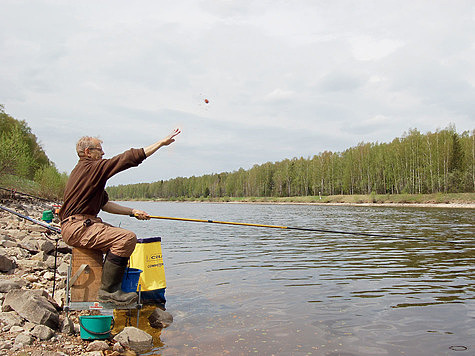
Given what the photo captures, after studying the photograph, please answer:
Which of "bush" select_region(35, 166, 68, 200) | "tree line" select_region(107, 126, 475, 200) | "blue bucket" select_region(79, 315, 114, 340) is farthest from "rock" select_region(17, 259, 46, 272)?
"tree line" select_region(107, 126, 475, 200)

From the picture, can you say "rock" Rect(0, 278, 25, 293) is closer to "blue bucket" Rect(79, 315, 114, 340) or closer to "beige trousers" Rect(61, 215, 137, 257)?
"blue bucket" Rect(79, 315, 114, 340)

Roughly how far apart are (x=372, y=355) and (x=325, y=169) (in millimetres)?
98268

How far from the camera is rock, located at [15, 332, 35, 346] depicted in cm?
448

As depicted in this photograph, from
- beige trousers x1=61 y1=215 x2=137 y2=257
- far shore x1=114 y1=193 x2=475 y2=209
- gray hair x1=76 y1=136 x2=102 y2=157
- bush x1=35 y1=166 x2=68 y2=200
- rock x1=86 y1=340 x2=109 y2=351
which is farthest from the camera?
far shore x1=114 y1=193 x2=475 y2=209

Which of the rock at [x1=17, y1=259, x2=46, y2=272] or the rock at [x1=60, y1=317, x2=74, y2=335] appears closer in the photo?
the rock at [x1=60, y1=317, x2=74, y2=335]

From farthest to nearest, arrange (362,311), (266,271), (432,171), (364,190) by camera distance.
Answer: (364,190), (432,171), (266,271), (362,311)

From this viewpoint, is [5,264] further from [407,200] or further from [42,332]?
[407,200]

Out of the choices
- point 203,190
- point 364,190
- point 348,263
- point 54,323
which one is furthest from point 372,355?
point 203,190

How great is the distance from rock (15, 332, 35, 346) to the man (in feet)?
2.97

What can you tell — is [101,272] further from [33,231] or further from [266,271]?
[33,231]

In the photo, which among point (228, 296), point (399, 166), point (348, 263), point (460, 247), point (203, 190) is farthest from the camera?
point (203, 190)

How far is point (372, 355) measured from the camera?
5188mm

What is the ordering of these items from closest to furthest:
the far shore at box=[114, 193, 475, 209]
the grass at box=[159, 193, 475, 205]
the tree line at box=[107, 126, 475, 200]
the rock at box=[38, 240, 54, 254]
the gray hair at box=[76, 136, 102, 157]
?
the gray hair at box=[76, 136, 102, 157]
the rock at box=[38, 240, 54, 254]
the far shore at box=[114, 193, 475, 209]
the grass at box=[159, 193, 475, 205]
the tree line at box=[107, 126, 475, 200]

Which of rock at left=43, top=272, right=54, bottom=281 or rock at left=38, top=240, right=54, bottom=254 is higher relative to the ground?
rock at left=38, top=240, right=54, bottom=254
